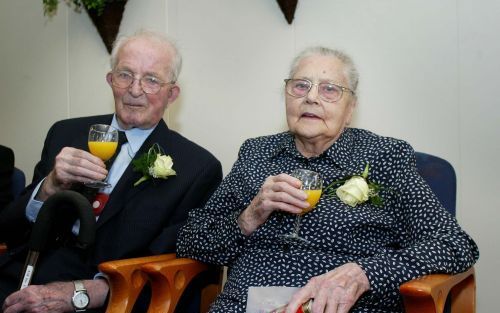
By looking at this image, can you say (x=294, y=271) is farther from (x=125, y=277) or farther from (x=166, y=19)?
(x=166, y=19)

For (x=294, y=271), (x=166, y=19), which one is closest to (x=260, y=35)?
(x=166, y=19)

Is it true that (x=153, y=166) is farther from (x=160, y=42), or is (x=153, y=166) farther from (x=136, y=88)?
(x=160, y=42)

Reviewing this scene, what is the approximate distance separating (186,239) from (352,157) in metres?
0.71

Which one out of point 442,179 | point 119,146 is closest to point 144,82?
point 119,146

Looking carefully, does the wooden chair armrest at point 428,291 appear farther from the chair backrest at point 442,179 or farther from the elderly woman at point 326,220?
the chair backrest at point 442,179

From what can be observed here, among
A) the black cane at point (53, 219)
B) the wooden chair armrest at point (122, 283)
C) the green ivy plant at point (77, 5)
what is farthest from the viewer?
the green ivy plant at point (77, 5)

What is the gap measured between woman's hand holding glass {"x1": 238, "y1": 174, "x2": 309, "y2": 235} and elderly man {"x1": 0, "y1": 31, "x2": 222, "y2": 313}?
0.48 metres

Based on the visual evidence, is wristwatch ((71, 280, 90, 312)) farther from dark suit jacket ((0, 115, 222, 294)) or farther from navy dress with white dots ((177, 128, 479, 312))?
navy dress with white dots ((177, 128, 479, 312))

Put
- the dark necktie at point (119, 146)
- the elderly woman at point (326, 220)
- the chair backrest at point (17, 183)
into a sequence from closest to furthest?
1. the elderly woman at point (326, 220)
2. the dark necktie at point (119, 146)
3. the chair backrest at point (17, 183)

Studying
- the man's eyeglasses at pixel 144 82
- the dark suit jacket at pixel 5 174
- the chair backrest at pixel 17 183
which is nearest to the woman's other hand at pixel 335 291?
the man's eyeglasses at pixel 144 82

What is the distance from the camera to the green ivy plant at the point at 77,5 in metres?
3.53

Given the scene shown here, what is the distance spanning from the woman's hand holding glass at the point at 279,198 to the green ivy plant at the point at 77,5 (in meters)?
2.01

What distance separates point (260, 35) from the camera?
10.2ft

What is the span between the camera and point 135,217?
7.73ft
